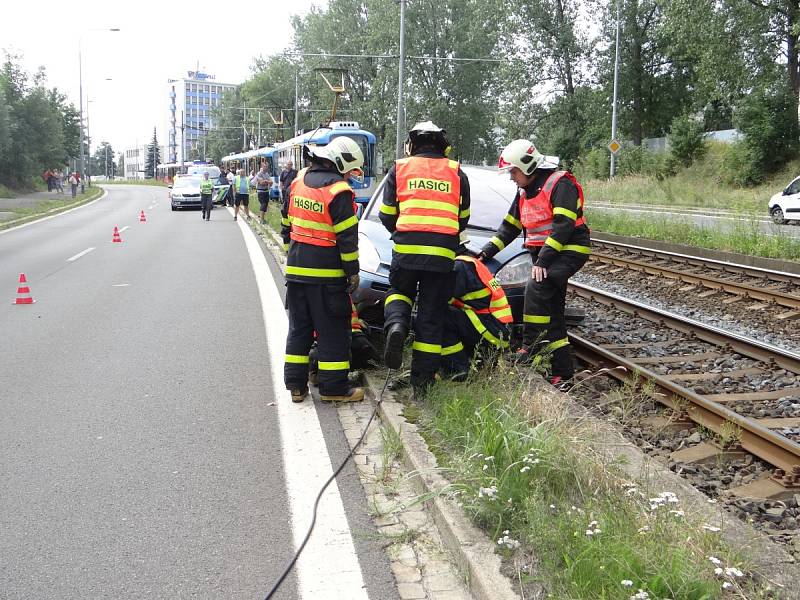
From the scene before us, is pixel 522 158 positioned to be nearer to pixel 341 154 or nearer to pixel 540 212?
pixel 540 212

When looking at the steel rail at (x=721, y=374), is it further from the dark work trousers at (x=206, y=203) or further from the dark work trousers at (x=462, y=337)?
the dark work trousers at (x=206, y=203)

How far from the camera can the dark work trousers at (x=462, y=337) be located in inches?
241

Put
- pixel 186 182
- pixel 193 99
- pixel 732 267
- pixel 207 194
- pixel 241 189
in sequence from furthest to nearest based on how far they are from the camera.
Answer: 1. pixel 193 99
2. pixel 186 182
3. pixel 207 194
4. pixel 241 189
5. pixel 732 267

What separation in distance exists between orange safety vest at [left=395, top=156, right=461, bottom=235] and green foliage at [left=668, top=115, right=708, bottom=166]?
126 feet

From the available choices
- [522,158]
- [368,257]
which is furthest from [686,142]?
[522,158]

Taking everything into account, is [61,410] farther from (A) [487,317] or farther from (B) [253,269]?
(B) [253,269]

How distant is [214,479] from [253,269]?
975cm

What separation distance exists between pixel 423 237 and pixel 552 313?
1.59 m

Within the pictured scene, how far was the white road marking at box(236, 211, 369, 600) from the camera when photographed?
135 inches

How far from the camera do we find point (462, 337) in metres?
6.28

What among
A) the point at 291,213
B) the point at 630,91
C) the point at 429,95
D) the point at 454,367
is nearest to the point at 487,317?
the point at 454,367

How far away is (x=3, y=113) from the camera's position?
43094 millimetres

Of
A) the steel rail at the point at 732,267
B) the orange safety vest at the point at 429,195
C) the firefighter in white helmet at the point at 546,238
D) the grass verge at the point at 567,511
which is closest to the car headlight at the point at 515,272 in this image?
the firefighter in white helmet at the point at 546,238

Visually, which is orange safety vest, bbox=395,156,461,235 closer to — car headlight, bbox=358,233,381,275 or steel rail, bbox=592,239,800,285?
car headlight, bbox=358,233,381,275
